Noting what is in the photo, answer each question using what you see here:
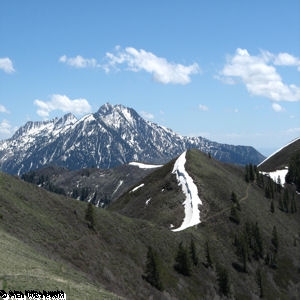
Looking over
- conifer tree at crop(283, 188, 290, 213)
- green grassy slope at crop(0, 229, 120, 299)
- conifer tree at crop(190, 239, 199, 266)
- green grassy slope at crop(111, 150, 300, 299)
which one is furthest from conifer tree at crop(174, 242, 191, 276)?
conifer tree at crop(283, 188, 290, 213)

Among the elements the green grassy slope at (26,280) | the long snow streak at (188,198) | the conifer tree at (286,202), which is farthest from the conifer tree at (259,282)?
the green grassy slope at (26,280)

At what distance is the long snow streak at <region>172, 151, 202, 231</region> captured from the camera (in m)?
105

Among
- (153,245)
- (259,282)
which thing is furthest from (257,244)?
(153,245)

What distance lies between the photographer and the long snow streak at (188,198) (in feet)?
344

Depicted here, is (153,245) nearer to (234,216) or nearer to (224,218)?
(224,218)

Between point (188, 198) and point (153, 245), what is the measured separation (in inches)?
1503

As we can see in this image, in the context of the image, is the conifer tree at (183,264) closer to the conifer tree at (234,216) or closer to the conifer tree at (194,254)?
the conifer tree at (194,254)

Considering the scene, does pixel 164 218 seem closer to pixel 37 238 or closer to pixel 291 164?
pixel 37 238

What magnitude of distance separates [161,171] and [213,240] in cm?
6110

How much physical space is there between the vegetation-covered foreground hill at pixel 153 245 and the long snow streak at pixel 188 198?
2.02 m

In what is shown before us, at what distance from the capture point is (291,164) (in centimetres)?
19600

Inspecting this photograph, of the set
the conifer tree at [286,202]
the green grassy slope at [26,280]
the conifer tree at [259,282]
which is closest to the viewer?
the green grassy slope at [26,280]

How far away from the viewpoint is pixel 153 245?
8081cm

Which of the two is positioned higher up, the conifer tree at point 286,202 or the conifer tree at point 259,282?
the conifer tree at point 286,202
